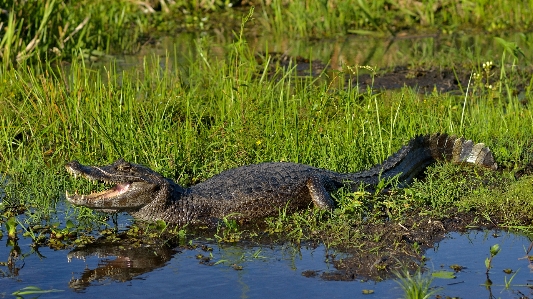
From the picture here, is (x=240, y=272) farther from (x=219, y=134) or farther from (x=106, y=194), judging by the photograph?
(x=219, y=134)

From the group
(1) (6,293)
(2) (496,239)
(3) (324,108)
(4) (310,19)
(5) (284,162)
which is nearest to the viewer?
(1) (6,293)

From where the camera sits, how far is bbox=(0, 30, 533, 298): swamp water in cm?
453

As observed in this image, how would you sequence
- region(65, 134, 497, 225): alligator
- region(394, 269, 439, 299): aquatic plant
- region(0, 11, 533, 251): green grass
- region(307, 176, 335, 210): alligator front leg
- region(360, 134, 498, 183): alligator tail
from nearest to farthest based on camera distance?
1. region(394, 269, 439, 299): aquatic plant
2. region(65, 134, 497, 225): alligator
3. region(307, 176, 335, 210): alligator front leg
4. region(0, 11, 533, 251): green grass
5. region(360, 134, 498, 183): alligator tail

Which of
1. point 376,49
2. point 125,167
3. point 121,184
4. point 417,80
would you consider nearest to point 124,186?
point 121,184

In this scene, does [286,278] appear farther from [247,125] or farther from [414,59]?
[414,59]

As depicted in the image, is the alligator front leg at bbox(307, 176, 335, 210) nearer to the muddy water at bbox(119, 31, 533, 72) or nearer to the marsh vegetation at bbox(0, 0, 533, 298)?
the marsh vegetation at bbox(0, 0, 533, 298)

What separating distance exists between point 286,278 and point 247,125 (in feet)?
7.87

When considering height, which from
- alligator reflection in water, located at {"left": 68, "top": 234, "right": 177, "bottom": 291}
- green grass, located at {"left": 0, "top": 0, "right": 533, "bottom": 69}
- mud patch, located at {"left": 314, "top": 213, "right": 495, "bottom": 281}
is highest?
green grass, located at {"left": 0, "top": 0, "right": 533, "bottom": 69}

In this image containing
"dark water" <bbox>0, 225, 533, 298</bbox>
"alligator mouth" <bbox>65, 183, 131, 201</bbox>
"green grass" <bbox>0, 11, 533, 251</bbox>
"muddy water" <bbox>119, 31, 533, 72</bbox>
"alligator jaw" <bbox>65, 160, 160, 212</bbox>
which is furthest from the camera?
"muddy water" <bbox>119, 31, 533, 72</bbox>

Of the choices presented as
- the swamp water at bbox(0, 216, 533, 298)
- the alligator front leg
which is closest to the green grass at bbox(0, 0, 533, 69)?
the alligator front leg

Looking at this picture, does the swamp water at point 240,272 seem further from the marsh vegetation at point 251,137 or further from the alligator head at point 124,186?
the alligator head at point 124,186

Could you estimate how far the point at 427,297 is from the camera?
4.22m

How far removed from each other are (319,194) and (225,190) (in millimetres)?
659

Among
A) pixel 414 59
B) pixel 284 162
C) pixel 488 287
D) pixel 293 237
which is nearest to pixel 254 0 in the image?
pixel 414 59
